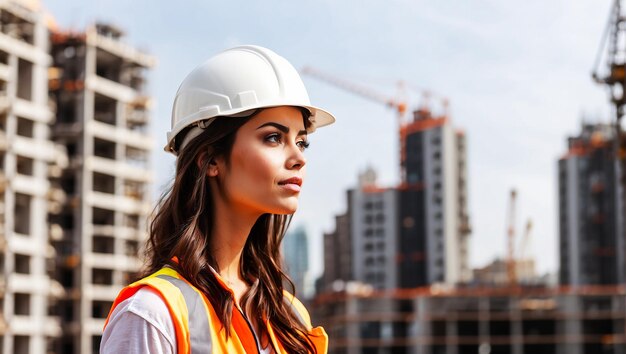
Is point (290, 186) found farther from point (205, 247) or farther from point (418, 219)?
point (418, 219)

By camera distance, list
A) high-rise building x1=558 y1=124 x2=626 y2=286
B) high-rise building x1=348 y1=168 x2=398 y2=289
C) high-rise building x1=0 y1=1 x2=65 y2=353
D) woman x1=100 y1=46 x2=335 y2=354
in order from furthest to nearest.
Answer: high-rise building x1=348 y1=168 x2=398 y2=289 < high-rise building x1=558 y1=124 x2=626 y2=286 < high-rise building x1=0 y1=1 x2=65 y2=353 < woman x1=100 y1=46 x2=335 y2=354

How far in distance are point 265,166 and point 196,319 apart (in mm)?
542

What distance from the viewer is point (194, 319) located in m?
2.87

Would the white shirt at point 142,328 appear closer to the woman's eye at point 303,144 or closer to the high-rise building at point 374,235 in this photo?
the woman's eye at point 303,144

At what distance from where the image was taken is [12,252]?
63.6m

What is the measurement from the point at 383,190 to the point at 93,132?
71524 mm

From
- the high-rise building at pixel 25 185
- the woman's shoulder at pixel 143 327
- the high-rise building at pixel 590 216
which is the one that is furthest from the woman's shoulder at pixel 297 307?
the high-rise building at pixel 590 216

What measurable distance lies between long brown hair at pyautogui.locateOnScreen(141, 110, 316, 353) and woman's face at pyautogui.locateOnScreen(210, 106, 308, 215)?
0.14 feet

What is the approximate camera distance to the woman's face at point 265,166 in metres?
3.19

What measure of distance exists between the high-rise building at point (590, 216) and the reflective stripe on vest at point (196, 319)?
12398 centimetres

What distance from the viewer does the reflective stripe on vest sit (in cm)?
284

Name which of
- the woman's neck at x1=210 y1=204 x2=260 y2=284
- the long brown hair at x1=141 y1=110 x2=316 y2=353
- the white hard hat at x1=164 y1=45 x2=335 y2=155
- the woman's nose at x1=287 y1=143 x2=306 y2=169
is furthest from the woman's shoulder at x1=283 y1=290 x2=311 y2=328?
the white hard hat at x1=164 y1=45 x2=335 y2=155

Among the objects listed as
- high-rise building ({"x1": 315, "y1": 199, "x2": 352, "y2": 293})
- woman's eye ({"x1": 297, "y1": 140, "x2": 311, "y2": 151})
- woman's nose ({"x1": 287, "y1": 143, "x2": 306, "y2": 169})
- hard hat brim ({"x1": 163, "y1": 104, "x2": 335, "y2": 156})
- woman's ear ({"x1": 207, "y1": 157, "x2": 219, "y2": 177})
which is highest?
high-rise building ({"x1": 315, "y1": 199, "x2": 352, "y2": 293})

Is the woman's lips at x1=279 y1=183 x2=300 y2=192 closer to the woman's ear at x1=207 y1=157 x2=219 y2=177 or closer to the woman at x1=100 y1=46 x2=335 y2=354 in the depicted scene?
the woman at x1=100 y1=46 x2=335 y2=354
